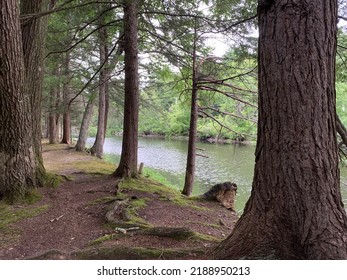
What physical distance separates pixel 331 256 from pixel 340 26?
12.7 ft

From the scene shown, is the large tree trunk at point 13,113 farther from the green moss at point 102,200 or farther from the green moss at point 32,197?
the green moss at point 102,200

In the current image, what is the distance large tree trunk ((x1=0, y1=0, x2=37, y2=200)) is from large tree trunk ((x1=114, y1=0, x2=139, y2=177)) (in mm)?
2050

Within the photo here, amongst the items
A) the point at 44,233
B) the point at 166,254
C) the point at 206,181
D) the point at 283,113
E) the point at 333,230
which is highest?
the point at 283,113

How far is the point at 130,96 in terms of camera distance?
5.97 m

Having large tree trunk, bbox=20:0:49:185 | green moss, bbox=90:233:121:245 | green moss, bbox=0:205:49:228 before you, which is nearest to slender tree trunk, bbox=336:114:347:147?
green moss, bbox=90:233:121:245

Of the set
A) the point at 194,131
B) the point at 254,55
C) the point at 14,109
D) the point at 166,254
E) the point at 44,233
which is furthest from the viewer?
the point at 194,131

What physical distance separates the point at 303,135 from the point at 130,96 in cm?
466

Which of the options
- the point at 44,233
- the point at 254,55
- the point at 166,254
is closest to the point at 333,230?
the point at 166,254

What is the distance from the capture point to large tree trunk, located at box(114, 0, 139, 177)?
5.75 metres

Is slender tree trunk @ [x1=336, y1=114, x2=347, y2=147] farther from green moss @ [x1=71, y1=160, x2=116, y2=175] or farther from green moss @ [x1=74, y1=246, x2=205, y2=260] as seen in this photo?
green moss @ [x1=71, y1=160, x2=116, y2=175]

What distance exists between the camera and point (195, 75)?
682 centimetres

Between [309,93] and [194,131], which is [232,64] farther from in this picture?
[309,93]

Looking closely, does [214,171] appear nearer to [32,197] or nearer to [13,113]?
[32,197]

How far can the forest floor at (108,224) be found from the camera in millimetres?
2406
